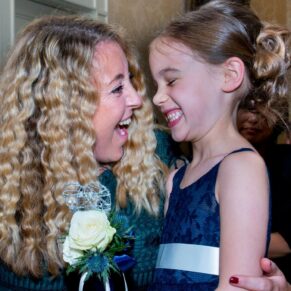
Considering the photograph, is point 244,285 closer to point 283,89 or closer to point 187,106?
point 187,106

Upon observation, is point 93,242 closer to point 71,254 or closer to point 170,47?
point 71,254

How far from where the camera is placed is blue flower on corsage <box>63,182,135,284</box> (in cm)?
149

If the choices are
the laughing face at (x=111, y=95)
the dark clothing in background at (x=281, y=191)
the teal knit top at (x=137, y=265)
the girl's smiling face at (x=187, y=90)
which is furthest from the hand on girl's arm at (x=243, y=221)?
the dark clothing in background at (x=281, y=191)

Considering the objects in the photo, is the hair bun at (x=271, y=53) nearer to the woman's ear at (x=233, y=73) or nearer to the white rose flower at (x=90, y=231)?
the woman's ear at (x=233, y=73)

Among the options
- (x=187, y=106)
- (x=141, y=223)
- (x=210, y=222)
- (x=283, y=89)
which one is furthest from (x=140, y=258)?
(x=283, y=89)

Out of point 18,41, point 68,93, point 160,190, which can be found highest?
point 18,41

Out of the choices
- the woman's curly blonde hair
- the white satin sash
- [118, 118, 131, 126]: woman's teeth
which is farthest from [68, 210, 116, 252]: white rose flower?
[118, 118, 131, 126]: woman's teeth

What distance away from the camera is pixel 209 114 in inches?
71.0

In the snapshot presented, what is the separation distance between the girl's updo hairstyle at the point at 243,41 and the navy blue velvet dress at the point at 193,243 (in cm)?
34

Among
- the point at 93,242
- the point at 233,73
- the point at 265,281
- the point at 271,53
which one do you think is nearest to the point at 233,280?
the point at 265,281

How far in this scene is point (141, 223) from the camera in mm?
2045

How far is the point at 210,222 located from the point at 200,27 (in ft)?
2.02

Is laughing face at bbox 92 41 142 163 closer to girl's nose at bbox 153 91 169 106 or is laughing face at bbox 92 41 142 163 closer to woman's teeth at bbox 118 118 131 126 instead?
woman's teeth at bbox 118 118 131 126

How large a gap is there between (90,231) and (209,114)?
0.56 m
